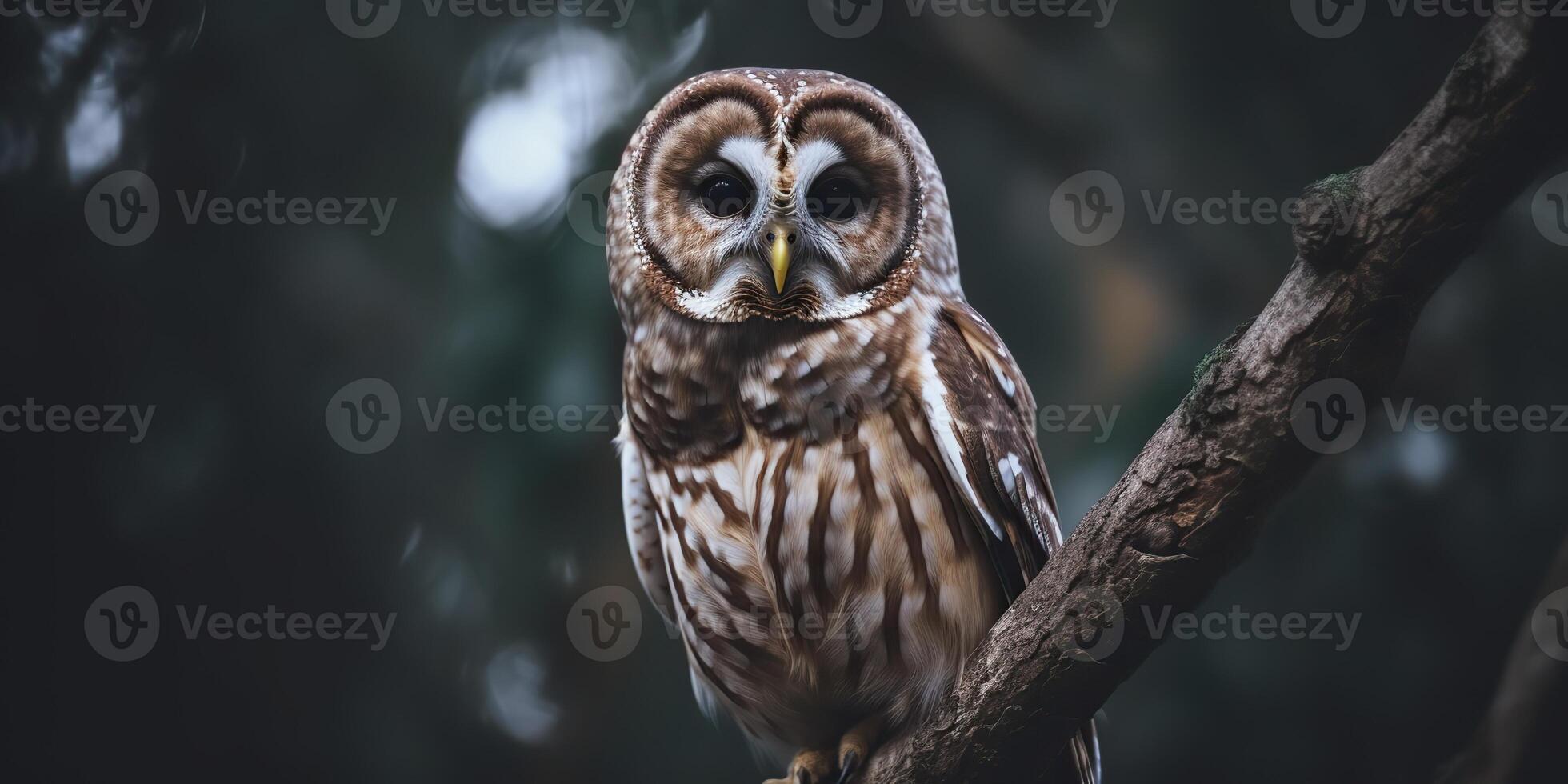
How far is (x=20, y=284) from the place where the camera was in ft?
8.90

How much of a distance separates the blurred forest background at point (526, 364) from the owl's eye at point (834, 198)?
157 centimetres

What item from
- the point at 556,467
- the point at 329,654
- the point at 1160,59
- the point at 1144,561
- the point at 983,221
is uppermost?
the point at 1160,59

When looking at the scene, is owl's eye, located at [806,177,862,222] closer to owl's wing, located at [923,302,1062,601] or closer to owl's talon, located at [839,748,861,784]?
owl's wing, located at [923,302,1062,601]

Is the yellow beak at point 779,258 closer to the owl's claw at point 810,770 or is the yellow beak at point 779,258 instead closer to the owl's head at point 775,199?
the owl's head at point 775,199

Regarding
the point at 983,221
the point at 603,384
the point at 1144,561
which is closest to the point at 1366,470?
the point at 983,221

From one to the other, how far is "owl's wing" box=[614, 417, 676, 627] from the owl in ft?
0.36

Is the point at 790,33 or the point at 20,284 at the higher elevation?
the point at 790,33

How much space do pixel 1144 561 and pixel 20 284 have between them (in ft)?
9.99

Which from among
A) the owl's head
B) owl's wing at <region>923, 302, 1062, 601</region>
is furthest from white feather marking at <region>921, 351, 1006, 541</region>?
the owl's head

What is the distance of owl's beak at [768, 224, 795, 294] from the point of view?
1799 millimetres

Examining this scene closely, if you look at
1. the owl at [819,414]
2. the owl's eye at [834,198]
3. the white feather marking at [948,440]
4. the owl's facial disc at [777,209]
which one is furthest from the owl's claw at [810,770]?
the owl's eye at [834,198]

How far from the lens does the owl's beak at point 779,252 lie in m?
1.80

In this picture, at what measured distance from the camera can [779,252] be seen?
1.80 m

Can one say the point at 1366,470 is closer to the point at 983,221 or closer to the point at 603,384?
the point at 983,221
